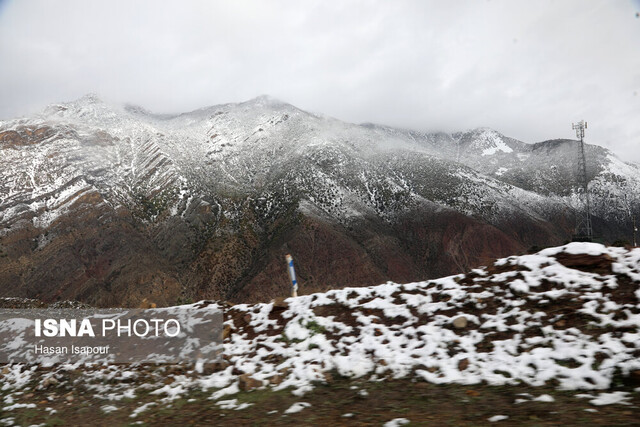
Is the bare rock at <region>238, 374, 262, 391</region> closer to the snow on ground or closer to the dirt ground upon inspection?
the snow on ground

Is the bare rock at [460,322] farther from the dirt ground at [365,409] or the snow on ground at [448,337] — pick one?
the dirt ground at [365,409]

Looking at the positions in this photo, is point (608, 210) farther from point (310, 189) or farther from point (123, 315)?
point (123, 315)

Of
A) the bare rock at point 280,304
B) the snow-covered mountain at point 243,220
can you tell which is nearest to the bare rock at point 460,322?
the bare rock at point 280,304

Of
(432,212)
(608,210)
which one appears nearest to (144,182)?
(432,212)

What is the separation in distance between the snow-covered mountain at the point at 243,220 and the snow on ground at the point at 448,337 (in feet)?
410

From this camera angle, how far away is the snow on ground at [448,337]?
6.43m

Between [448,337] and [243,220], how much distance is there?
16259 cm

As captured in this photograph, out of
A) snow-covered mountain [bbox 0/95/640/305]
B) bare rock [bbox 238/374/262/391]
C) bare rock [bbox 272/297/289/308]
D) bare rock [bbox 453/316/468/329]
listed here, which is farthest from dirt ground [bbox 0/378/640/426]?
snow-covered mountain [bbox 0/95/640/305]

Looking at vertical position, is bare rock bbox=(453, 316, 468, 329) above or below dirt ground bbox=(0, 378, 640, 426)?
above

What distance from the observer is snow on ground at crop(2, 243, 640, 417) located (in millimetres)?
6434

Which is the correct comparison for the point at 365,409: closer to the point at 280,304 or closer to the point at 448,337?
the point at 448,337

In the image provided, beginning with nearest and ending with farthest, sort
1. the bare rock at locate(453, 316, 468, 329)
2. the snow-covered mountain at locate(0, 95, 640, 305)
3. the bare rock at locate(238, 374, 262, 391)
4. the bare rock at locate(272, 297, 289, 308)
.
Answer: the bare rock at locate(238, 374, 262, 391) < the bare rock at locate(453, 316, 468, 329) < the bare rock at locate(272, 297, 289, 308) < the snow-covered mountain at locate(0, 95, 640, 305)

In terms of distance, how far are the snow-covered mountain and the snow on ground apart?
410ft

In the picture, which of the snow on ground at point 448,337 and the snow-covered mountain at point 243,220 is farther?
the snow-covered mountain at point 243,220
